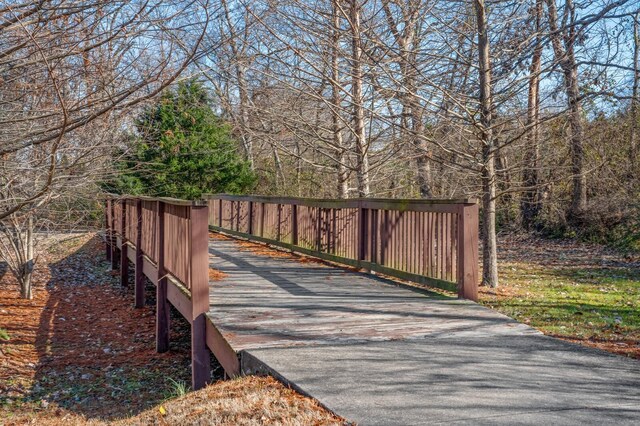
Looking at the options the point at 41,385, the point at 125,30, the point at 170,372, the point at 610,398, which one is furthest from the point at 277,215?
the point at 610,398

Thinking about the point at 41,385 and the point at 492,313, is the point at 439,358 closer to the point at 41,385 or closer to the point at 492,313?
the point at 492,313

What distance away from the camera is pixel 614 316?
8.14 meters

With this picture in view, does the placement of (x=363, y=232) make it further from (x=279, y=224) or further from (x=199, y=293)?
(x=279, y=224)

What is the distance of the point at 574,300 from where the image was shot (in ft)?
30.8

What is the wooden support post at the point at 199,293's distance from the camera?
5.87m

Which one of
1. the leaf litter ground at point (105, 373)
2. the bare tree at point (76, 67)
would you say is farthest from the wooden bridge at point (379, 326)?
the bare tree at point (76, 67)

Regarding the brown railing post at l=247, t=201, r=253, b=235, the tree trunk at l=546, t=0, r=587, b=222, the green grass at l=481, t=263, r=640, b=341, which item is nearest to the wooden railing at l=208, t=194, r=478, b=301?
the green grass at l=481, t=263, r=640, b=341

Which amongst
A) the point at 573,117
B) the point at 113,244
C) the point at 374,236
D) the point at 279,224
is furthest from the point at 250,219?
the point at 573,117

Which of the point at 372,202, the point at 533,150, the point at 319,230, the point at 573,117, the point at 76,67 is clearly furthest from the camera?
the point at 573,117

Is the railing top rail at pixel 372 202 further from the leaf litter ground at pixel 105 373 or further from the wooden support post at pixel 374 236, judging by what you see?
the leaf litter ground at pixel 105 373

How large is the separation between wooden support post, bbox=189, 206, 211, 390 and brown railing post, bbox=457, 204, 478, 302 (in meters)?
2.64

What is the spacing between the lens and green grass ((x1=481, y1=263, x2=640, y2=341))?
730 cm

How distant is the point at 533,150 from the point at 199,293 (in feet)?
30.9

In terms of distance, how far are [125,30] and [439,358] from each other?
395 centimetres
